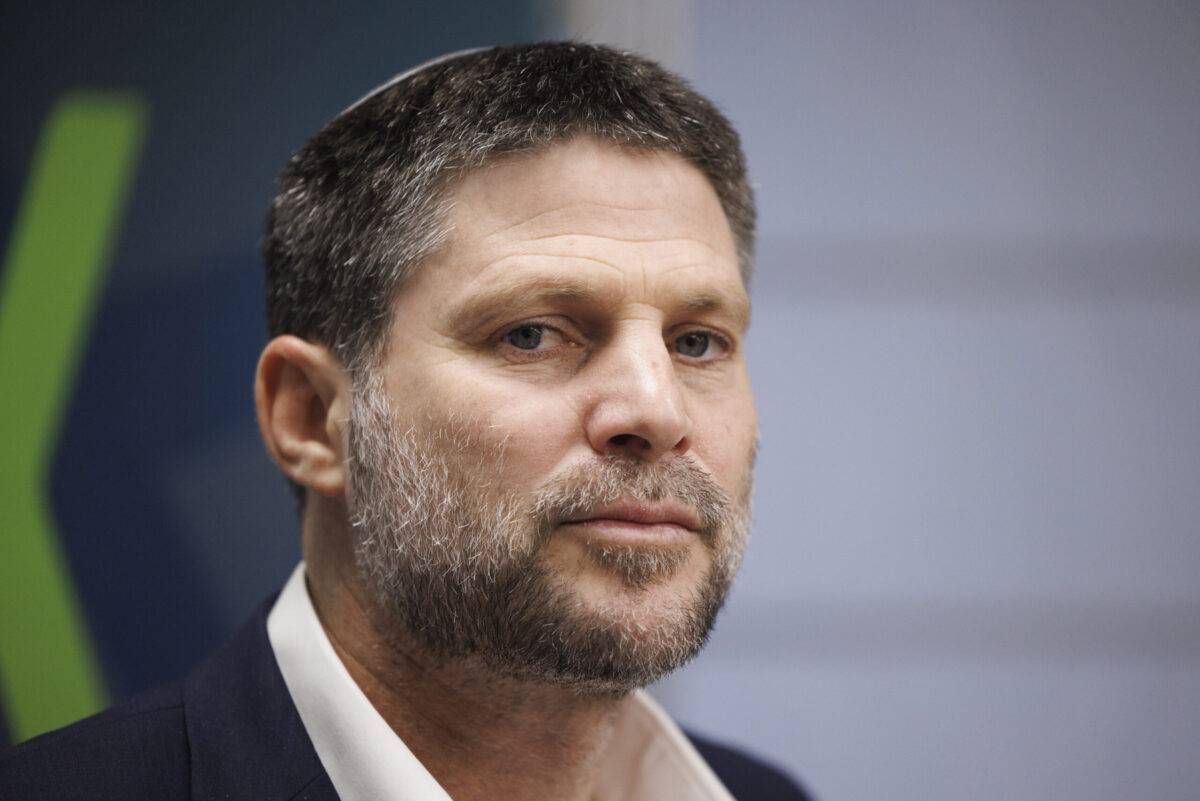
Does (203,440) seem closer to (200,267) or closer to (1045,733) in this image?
(200,267)

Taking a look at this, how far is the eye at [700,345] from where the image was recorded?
5.49 ft

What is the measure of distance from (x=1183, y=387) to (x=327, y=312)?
206 centimetres

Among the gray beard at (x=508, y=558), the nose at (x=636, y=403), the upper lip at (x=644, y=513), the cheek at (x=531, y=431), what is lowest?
the gray beard at (x=508, y=558)

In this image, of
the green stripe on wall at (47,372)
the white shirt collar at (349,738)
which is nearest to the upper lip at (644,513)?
the white shirt collar at (349,738)

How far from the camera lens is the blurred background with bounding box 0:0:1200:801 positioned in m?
2.38

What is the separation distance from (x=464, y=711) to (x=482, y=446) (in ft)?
1.42

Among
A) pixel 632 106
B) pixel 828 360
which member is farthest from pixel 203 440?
pixel 828 360

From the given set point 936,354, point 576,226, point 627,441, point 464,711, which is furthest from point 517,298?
point 936,354

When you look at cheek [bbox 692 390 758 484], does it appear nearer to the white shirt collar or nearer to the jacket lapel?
the white shirt collar

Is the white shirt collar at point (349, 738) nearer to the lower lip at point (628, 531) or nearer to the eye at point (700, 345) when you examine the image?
the lower lip at point (628, 531)

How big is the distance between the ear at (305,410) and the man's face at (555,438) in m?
0.06

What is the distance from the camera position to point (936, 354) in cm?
251

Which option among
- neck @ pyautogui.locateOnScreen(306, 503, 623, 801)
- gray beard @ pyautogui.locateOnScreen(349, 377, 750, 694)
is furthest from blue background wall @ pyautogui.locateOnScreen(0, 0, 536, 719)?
gray beard @ pyautogui.locateOnScreen(349, 377, 750, 694)

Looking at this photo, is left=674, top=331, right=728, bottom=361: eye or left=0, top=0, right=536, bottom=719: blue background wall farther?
left=0, top=0, right=536, bottom=719: blue background wall
